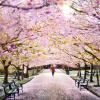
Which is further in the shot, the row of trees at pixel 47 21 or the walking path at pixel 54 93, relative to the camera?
the walking path at pixel 54 93

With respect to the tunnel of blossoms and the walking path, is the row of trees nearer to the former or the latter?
the tunnel of blossoms

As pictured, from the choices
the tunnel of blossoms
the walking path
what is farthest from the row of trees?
the walking path

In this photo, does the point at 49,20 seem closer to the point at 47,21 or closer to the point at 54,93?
the point at 47,21

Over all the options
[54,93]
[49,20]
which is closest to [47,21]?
[49,20]

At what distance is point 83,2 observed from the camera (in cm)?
2081

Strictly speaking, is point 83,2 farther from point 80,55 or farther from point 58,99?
point 80,55

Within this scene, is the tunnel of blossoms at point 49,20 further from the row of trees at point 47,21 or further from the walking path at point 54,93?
the walking path at point 54,93

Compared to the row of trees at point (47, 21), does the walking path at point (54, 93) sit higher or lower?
lower

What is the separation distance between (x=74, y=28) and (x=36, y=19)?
519cm

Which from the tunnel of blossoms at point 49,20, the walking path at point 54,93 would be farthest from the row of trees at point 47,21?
the walking path at point 54,93

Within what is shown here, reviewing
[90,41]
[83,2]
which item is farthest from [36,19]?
[90,41]

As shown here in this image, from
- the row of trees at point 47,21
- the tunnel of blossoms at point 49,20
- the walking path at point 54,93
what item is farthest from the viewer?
the walking path at point 54,93

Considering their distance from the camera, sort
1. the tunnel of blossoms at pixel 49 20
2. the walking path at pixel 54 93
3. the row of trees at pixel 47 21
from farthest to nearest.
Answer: the walking path at pixel 54 93 → the row of trees at pixel 47 21 → the tunnel of blossoms at pixel 49 20

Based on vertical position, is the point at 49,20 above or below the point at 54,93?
above
